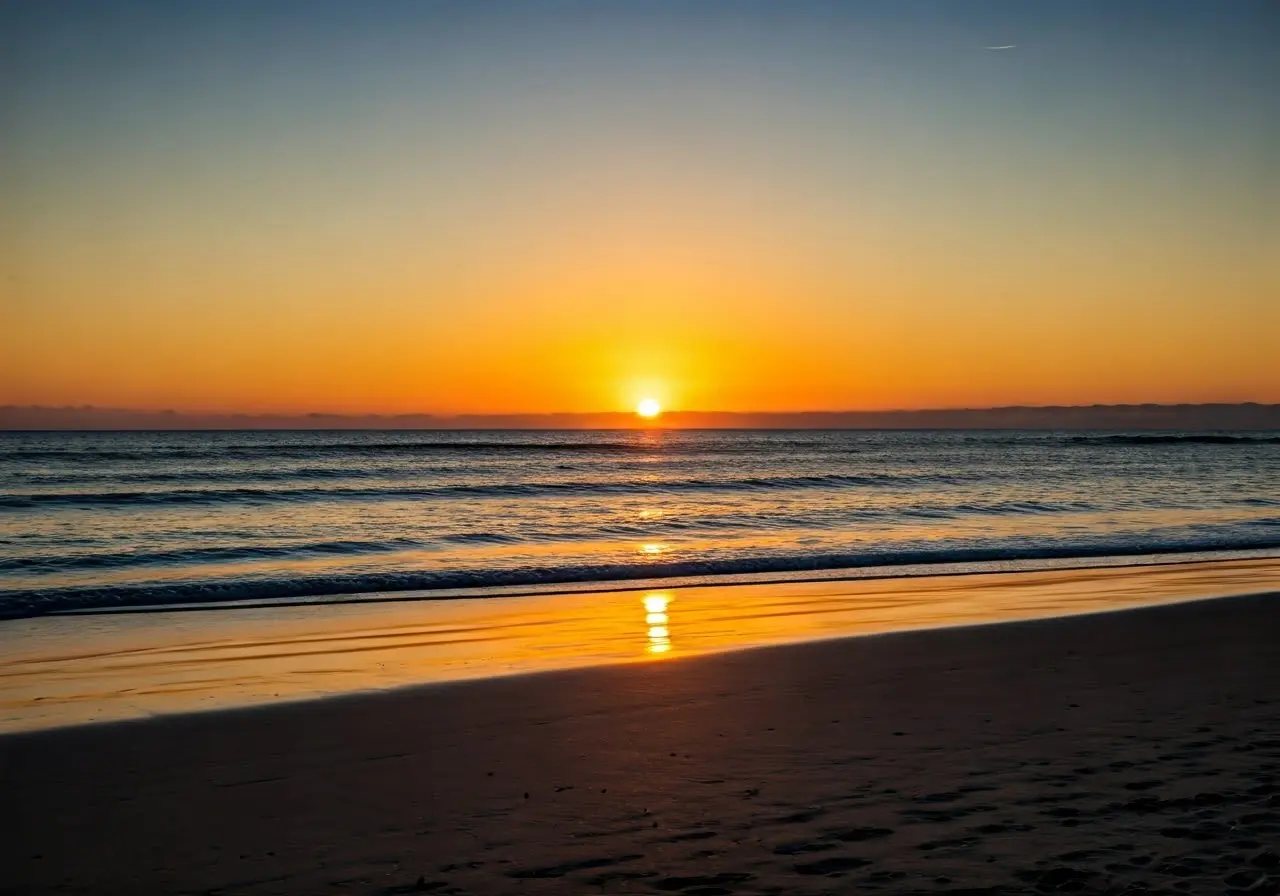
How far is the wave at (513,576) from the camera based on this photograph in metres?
16.2

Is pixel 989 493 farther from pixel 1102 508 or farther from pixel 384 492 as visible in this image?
pixel 384 492

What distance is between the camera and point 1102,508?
111 feet

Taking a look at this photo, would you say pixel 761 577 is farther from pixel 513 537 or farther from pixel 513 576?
pixel 513 537

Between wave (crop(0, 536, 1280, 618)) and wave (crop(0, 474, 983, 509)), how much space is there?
791 inches

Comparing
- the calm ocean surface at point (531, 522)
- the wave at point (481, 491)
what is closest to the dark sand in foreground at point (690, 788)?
the calm ocean surface at point (531, 522)

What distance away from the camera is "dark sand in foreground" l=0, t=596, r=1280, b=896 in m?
4.99

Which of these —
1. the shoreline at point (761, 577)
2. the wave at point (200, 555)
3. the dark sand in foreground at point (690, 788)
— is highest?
the dark sand in foreground at point (690, 788)

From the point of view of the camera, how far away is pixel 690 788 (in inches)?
245

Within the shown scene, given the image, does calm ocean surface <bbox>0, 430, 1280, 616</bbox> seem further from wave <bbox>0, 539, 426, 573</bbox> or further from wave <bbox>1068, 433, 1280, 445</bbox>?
wave <bbox>1068, 433, 1280, 445</bbox>

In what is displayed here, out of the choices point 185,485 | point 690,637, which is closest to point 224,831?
point 690,637

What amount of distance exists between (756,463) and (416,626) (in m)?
58.6

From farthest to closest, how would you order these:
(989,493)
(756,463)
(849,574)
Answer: (756,463) < (989,493) < (849,574)

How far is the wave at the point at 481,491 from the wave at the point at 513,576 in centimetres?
2009

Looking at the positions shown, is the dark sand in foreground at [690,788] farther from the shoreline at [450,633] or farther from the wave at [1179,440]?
the wave at [1179,440]
